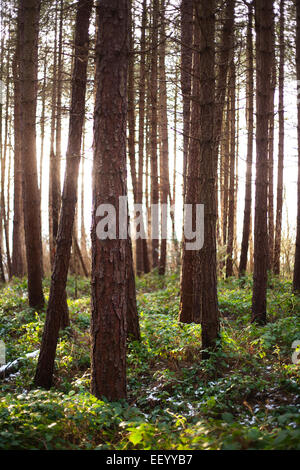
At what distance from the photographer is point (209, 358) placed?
19.7ft

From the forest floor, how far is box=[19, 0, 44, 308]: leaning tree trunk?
103cm

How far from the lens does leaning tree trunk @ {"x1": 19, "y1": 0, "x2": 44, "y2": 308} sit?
879cm

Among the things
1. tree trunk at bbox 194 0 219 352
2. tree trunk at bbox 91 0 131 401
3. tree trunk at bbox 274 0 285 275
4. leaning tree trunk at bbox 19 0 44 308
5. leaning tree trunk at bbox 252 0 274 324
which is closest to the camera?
tree trunk at bbox 91 0 131 401

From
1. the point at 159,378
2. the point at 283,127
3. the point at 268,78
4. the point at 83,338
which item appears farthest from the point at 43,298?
the point at 283,127

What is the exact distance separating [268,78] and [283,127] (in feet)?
Answer: 20.3

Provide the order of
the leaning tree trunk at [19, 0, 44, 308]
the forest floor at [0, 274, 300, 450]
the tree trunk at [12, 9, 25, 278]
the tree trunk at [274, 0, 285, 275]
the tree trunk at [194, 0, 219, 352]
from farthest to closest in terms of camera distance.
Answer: the tree trunk at [12, 9, 25, 278], the tree trunk at [274, 0, 285, 275], the leaning tree trunk at [19, 0, 44, 308], the tree trunk at [194, 0, 219, 352], the forest floor at [0, 274, 300, 450]

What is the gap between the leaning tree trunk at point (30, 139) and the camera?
28.8ft

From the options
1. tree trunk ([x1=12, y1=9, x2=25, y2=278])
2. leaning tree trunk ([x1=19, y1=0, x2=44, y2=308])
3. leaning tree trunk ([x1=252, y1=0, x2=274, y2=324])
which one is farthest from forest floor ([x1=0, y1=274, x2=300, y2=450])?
tree trunk ([x1=12, y1=9, x2=25, y2=278])

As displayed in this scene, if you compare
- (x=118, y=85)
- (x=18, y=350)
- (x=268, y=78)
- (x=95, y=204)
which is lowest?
(x=18, y=350)

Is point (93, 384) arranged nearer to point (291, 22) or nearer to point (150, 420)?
point (150, 420)

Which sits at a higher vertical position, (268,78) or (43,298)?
(268,78)

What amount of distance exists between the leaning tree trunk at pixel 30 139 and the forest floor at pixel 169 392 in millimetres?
1032

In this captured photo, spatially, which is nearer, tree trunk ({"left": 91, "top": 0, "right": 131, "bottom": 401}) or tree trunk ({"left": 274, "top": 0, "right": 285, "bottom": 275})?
tree trunk ({"left": 91, "top": 0, "right": 131, "bottom": 401})

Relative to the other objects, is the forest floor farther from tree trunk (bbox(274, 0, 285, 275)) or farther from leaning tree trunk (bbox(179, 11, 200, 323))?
tree trunk (bbox(274, 0, 285, 275))
